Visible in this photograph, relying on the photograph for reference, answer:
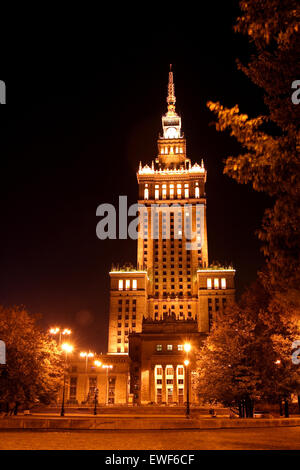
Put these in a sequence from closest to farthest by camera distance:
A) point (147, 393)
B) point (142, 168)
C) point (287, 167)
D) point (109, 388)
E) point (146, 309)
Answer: point (287, 167), point (147, 393), point (109, 388), point (146, 309), point (142, 168)

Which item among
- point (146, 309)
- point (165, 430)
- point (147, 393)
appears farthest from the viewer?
point (146, 309)

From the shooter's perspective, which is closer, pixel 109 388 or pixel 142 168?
pixel 109 388

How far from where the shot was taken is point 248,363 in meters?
39.7

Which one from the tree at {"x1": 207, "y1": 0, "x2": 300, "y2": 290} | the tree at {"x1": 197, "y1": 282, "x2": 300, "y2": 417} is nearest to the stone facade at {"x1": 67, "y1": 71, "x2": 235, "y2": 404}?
the tree at {"x1": 197, "y1": 282, "x2": 300, "y2": 417}

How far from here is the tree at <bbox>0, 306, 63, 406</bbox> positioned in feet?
125

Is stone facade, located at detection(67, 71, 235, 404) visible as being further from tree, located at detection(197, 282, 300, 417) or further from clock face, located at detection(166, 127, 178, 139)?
tree, located at detection(197, 282, 300, 417)

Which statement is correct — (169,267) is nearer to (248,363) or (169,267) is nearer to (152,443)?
(248,363)

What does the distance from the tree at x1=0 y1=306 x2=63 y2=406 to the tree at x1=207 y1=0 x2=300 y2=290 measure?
100 ft

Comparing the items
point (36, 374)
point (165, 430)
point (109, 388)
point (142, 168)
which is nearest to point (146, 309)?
point (109, 388)

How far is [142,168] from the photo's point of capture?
176 metres

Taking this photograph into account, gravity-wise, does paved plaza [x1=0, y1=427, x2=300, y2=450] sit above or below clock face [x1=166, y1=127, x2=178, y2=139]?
below

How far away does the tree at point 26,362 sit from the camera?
3800 centimetres
